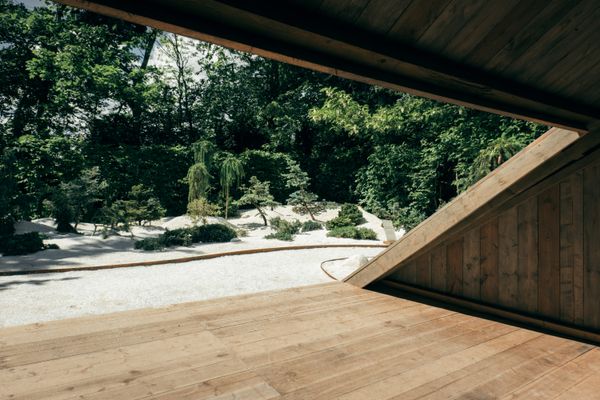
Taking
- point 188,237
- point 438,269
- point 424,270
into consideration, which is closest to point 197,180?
point 188,237

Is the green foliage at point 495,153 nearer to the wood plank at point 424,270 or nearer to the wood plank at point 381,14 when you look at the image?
the wood plank at point 424,270

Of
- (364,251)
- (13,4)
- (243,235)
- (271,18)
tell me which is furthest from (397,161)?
(13,4)

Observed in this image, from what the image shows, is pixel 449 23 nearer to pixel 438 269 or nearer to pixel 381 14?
pixel 381 14

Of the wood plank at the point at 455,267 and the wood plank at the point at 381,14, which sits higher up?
the wood plank at the point at 381,14

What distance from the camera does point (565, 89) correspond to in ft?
6.61

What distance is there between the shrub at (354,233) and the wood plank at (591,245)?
25.5ft

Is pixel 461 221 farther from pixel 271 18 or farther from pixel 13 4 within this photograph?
pixel 13 4

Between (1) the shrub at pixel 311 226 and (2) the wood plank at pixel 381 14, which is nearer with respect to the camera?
(2) the wood plank at pixel 381 14

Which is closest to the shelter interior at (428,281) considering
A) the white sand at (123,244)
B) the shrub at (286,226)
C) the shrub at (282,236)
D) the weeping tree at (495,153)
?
the white sand at (123,244)

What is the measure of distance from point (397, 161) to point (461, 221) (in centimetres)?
957

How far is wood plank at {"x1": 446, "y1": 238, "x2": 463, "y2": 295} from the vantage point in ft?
10.6

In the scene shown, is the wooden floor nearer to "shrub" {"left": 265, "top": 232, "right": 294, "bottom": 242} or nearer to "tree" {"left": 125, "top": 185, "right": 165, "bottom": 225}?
"shrub" {"left": 265, "top": 232, "right": 294, "bottom": 242}

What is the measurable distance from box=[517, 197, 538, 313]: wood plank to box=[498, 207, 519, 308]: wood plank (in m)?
0.03

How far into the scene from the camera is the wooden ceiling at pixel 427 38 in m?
1.23
